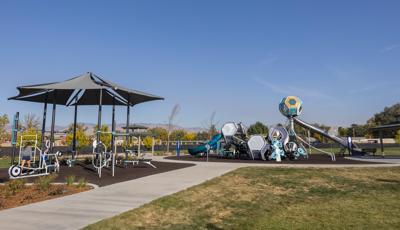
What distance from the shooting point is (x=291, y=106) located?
85.8 feet

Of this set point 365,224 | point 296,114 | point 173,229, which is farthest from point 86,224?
point 296,114

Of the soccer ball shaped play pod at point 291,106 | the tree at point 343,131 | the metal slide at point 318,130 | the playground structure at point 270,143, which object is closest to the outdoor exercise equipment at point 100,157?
the playground structure at point 270,143

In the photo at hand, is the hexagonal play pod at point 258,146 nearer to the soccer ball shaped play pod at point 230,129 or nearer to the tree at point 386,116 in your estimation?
the soccer ball shaped play pod at point 230,129

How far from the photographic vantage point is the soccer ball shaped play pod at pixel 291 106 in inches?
1030

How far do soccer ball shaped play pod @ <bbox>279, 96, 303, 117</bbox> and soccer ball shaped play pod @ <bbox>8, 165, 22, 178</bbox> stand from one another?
2080cm

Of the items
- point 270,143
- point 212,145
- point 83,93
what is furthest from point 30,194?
point 212,145

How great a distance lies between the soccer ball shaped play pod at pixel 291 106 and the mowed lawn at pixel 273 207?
1507cm

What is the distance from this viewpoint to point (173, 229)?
17.6 feet

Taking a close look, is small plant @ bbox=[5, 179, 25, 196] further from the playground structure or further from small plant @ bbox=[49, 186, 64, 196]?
the playground structure

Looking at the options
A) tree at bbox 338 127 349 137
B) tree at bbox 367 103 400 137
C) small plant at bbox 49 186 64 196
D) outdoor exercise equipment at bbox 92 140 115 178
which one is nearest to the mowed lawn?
small plant at bbox 49 186 64 196

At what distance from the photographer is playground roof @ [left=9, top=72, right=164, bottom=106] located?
11.8m

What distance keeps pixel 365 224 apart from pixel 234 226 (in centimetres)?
250

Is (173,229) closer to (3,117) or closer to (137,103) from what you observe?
(137,103)

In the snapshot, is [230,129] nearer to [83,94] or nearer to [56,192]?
[83,94]
